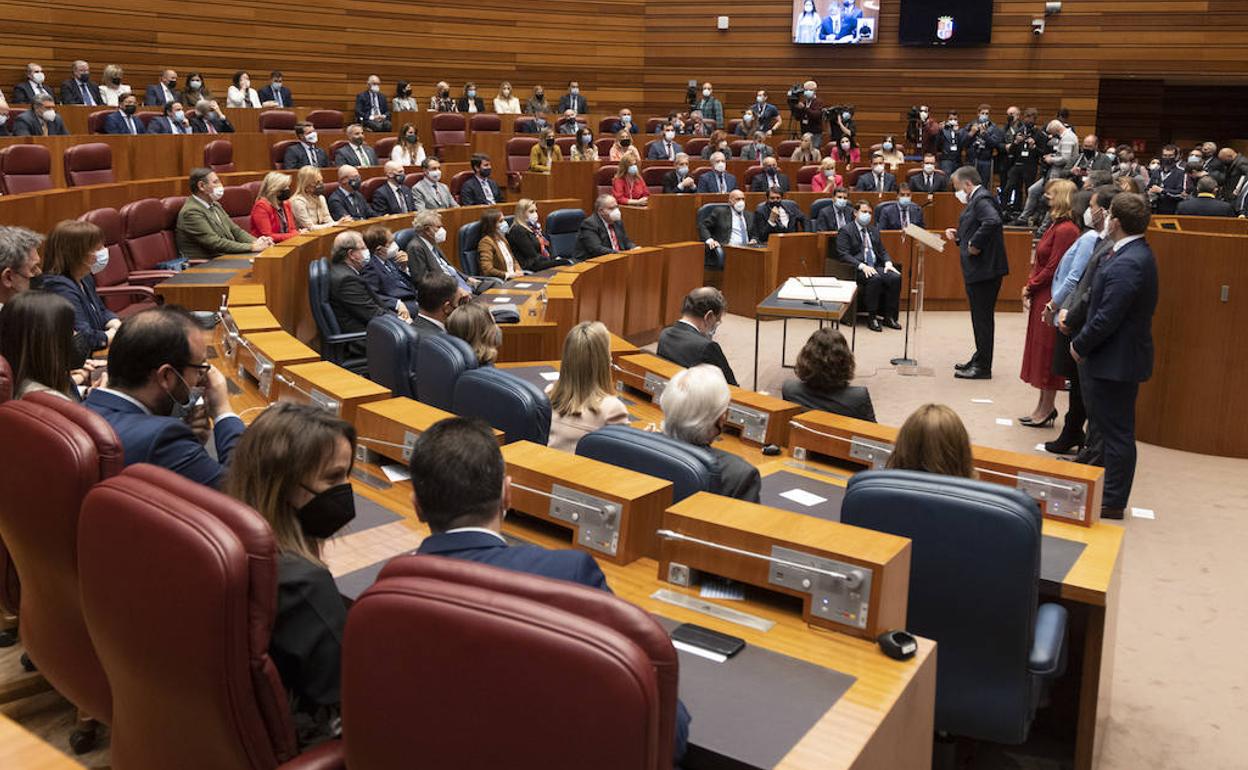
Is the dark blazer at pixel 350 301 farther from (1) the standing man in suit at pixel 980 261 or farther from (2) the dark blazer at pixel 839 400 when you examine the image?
(1) the standing man in suit at pixel 980 261

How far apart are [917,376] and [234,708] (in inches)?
275

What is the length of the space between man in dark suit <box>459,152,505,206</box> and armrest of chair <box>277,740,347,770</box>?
8.36 m

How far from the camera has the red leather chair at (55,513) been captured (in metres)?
1.94

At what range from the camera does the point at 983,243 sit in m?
7.68

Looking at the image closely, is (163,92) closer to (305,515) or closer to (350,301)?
(350,301)

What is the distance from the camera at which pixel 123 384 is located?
250 cm

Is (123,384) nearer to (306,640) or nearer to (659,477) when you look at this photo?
(306,640)

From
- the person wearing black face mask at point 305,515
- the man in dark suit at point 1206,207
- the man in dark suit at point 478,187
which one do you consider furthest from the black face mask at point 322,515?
the man in dark suit at point 1206,207

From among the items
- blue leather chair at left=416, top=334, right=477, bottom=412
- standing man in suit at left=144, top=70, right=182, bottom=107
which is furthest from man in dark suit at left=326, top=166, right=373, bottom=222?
blue leather chair at left=416, top=334, right=477, bottom=412

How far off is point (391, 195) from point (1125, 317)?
5762mm

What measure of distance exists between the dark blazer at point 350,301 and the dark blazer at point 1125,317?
11.2 feet

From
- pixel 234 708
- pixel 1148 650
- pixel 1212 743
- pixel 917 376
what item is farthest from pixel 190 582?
pixel 917 376

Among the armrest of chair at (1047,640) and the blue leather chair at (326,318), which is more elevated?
the blue leather chair at (326,318)

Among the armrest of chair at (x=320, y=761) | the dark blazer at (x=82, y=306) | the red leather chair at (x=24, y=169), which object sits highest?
the red leather chair at (x=24, y=169)
